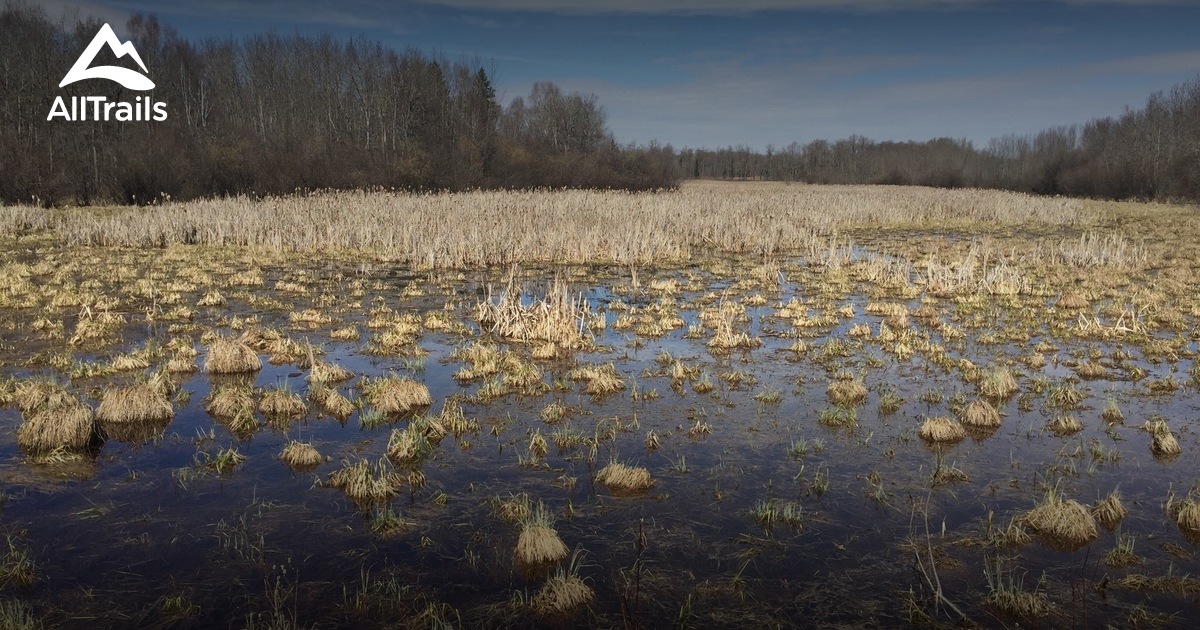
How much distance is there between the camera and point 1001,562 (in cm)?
519

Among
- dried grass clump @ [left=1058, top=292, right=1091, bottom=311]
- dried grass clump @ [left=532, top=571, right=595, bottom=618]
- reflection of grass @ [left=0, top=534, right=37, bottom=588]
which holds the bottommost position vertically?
dried grass clump @ [left=532, top=571, right=595, bottom=618]

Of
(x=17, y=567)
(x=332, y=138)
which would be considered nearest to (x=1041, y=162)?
(x=332, y=138)

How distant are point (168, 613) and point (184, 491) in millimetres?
1959

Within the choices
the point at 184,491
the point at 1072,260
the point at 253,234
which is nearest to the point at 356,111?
the point at 253,234

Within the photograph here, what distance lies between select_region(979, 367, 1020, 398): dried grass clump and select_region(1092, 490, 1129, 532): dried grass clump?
301cm

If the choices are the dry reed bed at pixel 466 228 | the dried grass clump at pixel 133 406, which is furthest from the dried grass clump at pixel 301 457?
the dry reed bed at pixel 466 228

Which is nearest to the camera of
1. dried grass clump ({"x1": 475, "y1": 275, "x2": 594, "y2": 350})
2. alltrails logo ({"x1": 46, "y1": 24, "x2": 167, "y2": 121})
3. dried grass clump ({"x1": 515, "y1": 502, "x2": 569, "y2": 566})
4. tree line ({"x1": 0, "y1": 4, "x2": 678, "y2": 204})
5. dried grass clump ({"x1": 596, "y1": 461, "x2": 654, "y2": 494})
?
dried grass clump ({"x1": 515, "y1": 502, "x2": 569, "y2": 566})

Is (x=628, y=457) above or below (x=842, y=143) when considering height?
below

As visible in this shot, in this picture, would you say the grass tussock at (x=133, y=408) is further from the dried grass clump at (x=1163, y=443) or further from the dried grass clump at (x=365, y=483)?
the dried grass clump at (x=1163, y=443)

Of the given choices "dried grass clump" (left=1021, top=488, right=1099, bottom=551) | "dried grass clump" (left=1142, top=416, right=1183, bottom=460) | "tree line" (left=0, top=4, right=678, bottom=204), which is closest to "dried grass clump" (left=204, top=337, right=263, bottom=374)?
"dried grass clump" (left=1021, top=488, right=1099, bottom=551)

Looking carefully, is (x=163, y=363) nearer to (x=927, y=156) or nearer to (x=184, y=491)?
(x=184, y=491)

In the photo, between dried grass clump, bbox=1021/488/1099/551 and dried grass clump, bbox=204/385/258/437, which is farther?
dried grass clump, bbox=204/385/258/437

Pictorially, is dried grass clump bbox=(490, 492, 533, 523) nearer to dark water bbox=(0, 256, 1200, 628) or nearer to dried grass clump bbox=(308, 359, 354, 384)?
dark water bbox=(0, 256, 1200, 628)

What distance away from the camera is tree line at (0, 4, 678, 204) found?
3616 cm
